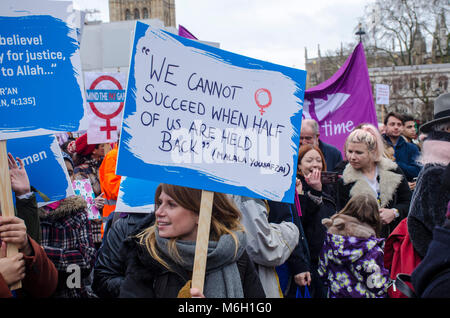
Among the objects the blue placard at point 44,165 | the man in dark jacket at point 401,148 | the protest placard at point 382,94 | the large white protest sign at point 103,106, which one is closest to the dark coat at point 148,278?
the blue placard at point 44,165

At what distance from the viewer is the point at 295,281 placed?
128 inches

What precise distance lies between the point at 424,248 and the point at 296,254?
1.03 m

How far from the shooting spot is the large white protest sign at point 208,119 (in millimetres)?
2146

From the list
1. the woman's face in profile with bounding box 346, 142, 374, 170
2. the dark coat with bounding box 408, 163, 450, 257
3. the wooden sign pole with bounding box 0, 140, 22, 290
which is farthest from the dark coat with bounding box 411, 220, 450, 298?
the woman's face in profile with bounding box 346, 142, 374, 170

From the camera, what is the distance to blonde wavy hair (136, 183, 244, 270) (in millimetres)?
2150

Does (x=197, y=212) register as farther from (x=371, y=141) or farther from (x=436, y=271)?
(x=371, y=141)

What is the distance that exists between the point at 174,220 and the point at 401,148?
4825mm

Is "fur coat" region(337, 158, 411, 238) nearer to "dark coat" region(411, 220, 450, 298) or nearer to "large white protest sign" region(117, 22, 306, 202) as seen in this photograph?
"large white protest sign" region(117, 22, 306, 202)

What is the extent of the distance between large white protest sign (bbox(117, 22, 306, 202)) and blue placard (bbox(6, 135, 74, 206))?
94 centimetres

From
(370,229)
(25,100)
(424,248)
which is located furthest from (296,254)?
(25,100)

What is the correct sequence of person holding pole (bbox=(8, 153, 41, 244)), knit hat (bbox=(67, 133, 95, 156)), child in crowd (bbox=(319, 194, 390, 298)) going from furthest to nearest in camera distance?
knit hat (bbox=(67, 133, 95, 156)), child in crowd (bbox=(319, 194, 390, 298)), person holding pole (bbox=(8, 153, 41, 244))

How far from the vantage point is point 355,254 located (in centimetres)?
337

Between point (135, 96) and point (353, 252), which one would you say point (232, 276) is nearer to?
point (135, 96)

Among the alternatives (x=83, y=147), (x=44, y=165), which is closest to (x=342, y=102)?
(x=83, y=147)
